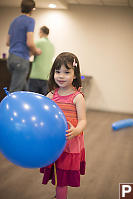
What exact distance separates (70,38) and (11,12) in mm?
1686

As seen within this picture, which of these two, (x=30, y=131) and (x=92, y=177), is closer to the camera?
(x=30, y=131)

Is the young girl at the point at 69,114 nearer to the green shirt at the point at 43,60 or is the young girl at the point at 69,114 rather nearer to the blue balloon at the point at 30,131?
the blue balloon at the point at 30,131

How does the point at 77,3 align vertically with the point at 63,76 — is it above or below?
above

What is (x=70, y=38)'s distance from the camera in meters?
5.93

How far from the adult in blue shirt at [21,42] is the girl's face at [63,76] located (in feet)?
4.63

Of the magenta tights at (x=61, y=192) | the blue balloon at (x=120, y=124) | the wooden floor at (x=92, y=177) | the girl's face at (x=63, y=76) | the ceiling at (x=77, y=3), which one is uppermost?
the ceiling at (x=77, y=3)

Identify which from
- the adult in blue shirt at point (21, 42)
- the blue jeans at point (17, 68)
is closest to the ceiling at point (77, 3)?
the adult in blue shirt at point (21, 42)

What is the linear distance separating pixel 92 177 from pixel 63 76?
3.40 feet

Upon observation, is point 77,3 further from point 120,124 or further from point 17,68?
point 120,124

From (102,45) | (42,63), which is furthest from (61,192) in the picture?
(102,45)

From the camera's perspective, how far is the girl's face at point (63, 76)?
1.25m

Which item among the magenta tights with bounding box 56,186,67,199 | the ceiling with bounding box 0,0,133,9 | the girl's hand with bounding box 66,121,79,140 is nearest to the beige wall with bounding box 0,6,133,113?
the ceiling with bounding box 0,0,133,9

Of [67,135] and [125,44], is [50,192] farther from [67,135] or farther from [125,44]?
[125,44]

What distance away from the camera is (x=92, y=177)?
1.97 metres
